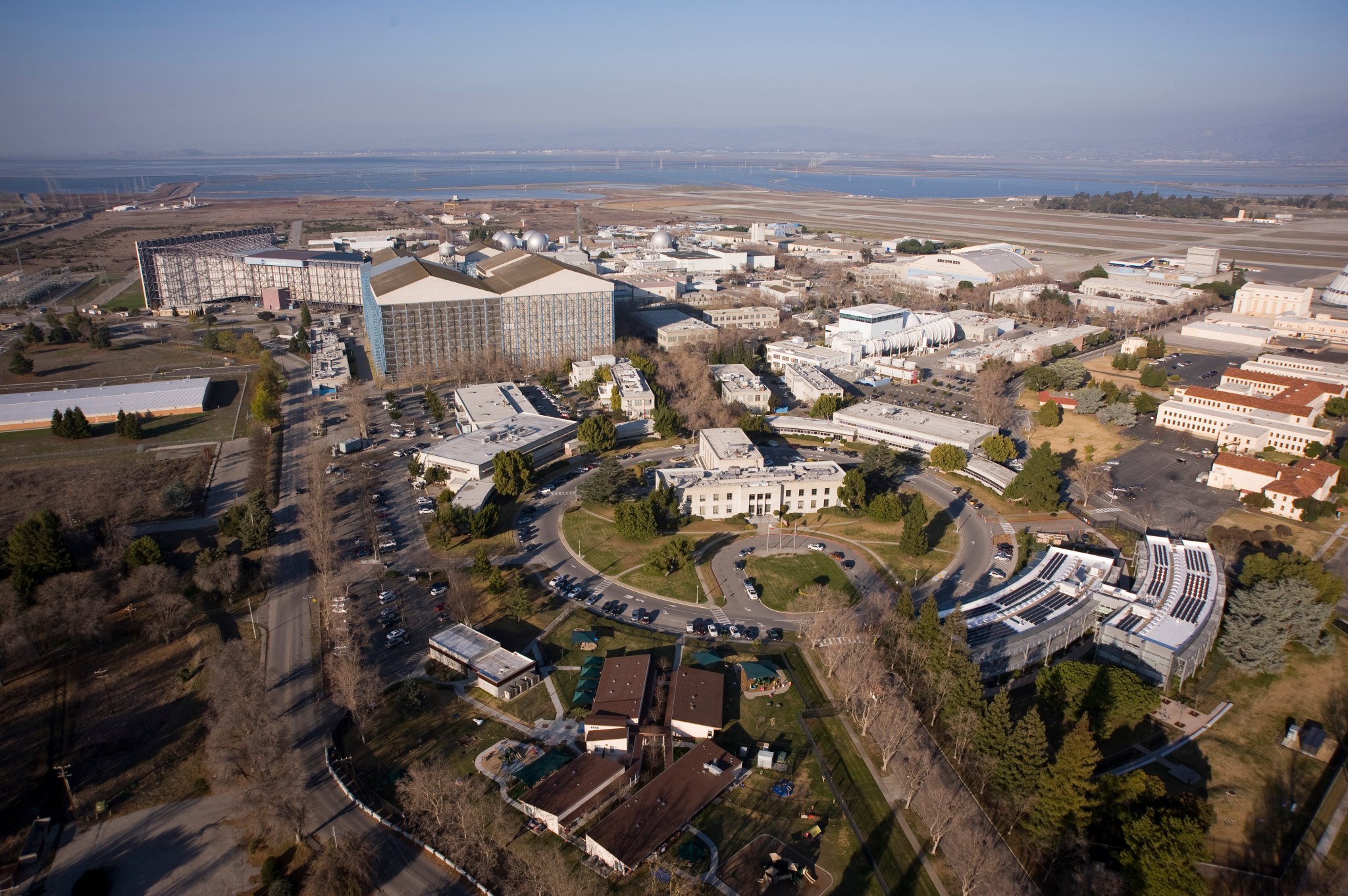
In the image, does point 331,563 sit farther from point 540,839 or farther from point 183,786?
point 540,839

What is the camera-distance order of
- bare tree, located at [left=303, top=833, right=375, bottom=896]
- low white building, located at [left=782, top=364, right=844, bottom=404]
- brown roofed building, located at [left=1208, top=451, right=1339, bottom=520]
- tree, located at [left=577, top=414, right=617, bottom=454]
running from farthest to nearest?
1. low white building, located at [left=782, top=364, right=844, bottom=404]
2. tree, located at [left=577, top=414, right=617, bottom=454]
3. brown roofed building, located at [left=1208, top=451, right=1339, bottom=520]
4. bare tree, located at [left=303, top=833, right=375, bottom=896]

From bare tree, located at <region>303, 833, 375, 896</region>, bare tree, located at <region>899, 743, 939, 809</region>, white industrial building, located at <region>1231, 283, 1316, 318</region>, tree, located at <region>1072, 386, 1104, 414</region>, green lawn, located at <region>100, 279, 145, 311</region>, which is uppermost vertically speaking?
white industrial building, located at <region>1231, 283, 1316, 318</region>

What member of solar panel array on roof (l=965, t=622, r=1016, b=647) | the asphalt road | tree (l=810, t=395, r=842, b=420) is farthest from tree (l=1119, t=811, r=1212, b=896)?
tree (l=810, t=395, r=842, b=420)

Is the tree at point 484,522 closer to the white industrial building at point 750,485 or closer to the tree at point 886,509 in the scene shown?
the white industrial building at point 750,485

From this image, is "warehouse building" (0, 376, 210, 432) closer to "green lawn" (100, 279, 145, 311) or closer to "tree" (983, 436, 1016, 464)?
"green lawn" (100, 279, 145, 311)

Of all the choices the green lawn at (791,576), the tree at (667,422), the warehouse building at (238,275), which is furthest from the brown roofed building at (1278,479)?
the warehouse building at (238,275)

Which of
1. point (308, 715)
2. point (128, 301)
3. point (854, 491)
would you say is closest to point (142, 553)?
point (308, 715)

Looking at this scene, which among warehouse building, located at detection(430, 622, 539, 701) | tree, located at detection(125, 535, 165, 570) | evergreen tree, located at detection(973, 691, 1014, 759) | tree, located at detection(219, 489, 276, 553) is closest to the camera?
evergreen tree, located at detection(973, 691, 1014, 759)
